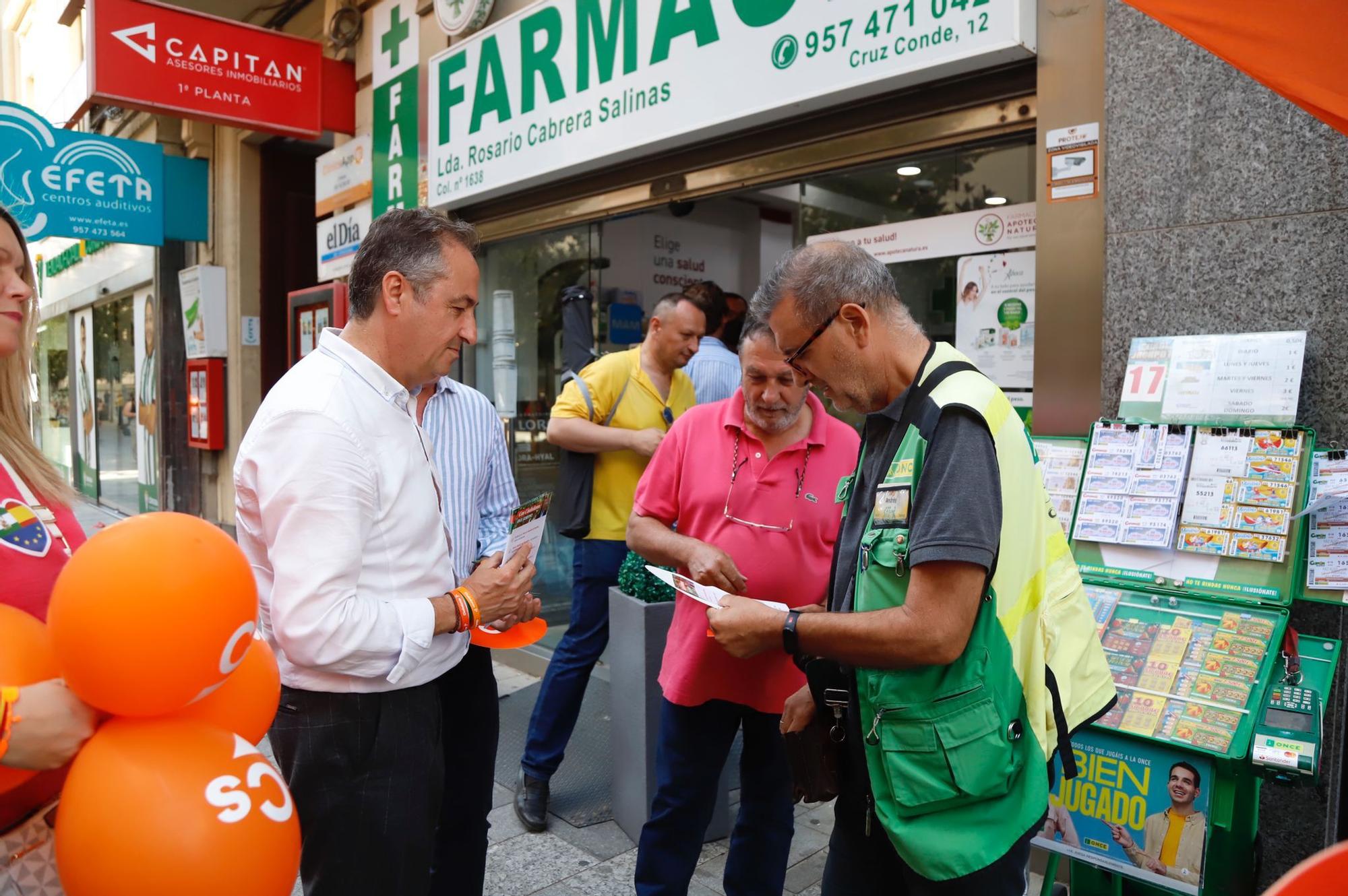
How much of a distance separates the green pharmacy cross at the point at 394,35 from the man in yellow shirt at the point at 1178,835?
6481mm

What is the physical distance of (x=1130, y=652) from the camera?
7.75ft

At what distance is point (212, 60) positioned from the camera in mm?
6508

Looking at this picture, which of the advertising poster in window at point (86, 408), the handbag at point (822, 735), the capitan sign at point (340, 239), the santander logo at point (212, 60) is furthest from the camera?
the advertising poster in window at point (86, 408)

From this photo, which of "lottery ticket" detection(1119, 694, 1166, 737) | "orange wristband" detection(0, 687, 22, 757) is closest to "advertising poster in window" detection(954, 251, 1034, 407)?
"lottery ticket" detection(1119, 694, 1166, 737)

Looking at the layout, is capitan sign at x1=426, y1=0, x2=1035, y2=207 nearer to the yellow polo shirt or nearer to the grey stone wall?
the grey stone wall

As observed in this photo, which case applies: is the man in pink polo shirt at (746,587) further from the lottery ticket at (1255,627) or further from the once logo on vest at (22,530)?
the once logo on vest at (22,530)

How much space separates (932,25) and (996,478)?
2451mm

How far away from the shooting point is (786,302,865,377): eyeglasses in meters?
1.77

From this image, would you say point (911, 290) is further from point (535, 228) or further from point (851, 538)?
point (535, 228)

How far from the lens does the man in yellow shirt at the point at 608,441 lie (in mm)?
3770

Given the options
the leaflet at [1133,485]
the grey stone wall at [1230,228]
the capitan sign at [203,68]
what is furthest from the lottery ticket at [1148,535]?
the capitan sign at [203,68]

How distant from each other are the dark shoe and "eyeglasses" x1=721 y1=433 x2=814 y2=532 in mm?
1669

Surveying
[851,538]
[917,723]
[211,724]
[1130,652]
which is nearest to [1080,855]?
[1130,652]

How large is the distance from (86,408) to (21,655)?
15.3 m
